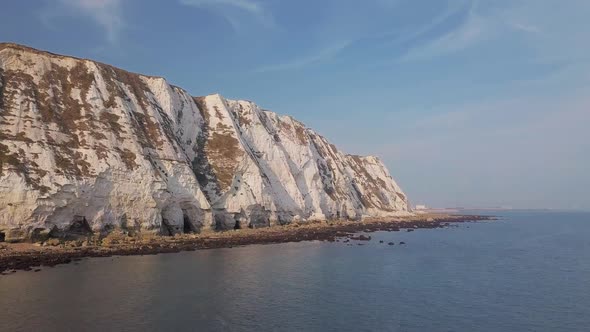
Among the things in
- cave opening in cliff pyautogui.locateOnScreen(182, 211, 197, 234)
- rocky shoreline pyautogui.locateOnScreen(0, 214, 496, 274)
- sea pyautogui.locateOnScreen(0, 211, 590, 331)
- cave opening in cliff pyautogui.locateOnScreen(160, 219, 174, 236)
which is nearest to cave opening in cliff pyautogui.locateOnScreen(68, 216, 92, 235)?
rocky shoreline pyautogui.locateOnScreen(0, 214, 496, 274)

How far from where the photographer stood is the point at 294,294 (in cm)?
2469

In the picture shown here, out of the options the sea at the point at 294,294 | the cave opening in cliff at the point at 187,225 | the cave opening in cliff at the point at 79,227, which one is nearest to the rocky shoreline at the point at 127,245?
the cave opening in cliff at the point at 79,227

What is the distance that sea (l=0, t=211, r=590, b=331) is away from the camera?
62.7 ft

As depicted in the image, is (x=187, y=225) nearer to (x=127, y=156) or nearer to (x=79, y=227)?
(x=127, y=156)

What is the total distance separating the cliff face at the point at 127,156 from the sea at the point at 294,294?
10159 mm

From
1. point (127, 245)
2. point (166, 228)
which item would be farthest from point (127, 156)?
point (127, 245)

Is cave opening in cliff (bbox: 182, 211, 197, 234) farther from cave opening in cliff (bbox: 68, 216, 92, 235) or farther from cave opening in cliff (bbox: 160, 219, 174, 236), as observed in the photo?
cave opening in cliff (bbox: 68, 216, 92, 235)

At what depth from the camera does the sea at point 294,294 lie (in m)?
19.1

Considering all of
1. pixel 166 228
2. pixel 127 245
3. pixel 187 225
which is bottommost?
pixel 127 245

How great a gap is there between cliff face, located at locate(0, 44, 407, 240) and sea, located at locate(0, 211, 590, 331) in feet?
33.3

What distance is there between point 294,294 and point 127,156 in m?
31.8

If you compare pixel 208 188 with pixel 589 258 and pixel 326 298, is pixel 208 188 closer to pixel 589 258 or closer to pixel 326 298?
pixel 326 298

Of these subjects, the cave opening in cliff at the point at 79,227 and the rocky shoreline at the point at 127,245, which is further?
the cave opening in cliff at the point at 79,227

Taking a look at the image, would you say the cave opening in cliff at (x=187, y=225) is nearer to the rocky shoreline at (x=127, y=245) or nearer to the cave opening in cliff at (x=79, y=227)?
the rocky shoreline at (x=127, y=245)
